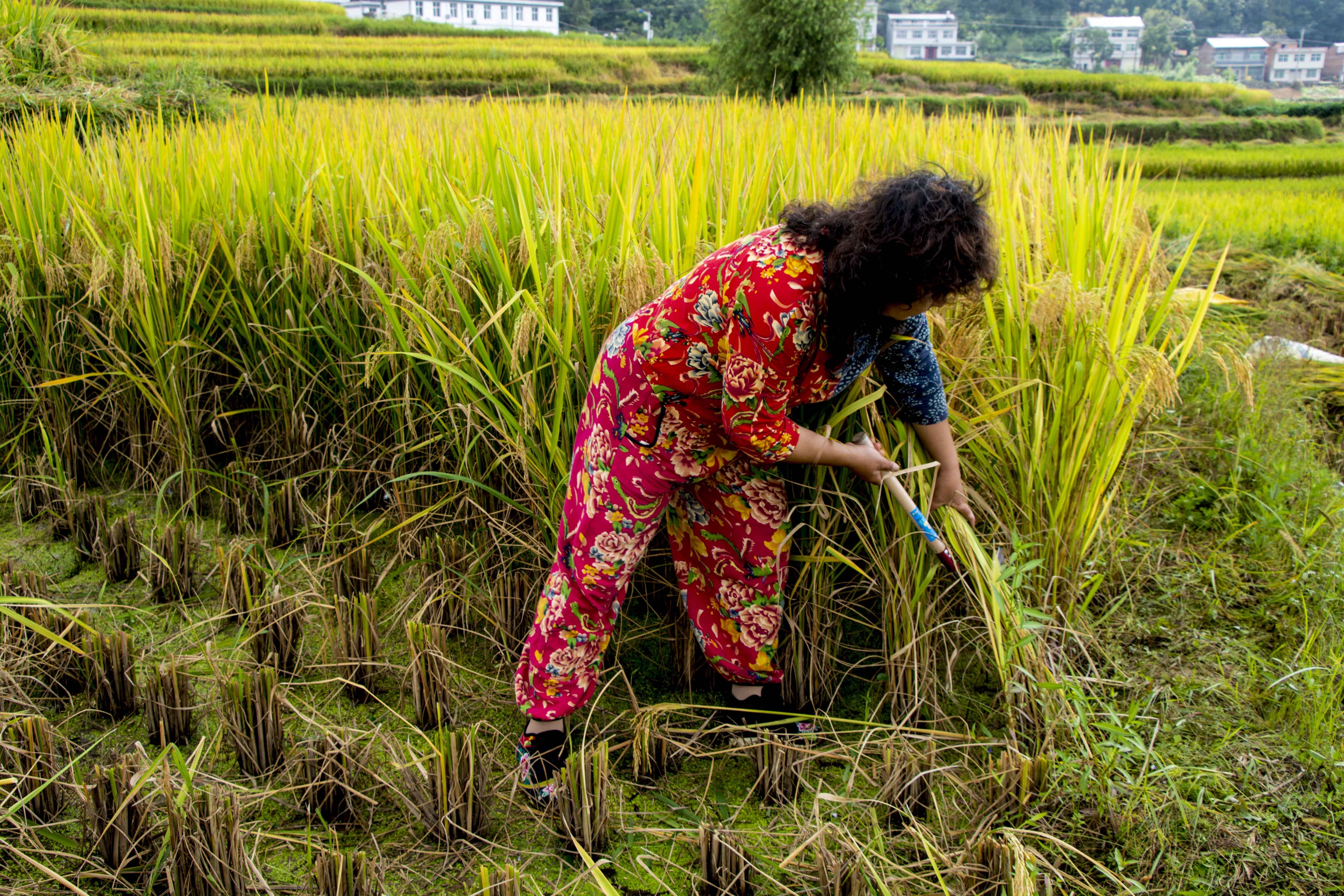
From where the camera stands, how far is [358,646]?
75.7 inches

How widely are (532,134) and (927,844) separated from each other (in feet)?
7.88

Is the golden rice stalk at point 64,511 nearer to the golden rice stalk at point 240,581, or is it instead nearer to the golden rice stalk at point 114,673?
the golden rice stalk at point 240,581

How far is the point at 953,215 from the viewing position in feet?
4.00

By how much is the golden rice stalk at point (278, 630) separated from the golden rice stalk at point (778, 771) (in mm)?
1111

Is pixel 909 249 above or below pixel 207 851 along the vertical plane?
above

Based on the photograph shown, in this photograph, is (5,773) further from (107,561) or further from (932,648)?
(932,648)

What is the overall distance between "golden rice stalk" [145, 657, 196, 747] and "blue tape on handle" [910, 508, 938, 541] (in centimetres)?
151

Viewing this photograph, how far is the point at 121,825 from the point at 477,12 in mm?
45896

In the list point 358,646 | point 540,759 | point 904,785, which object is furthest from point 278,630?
point 904,785

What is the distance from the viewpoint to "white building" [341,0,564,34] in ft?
129

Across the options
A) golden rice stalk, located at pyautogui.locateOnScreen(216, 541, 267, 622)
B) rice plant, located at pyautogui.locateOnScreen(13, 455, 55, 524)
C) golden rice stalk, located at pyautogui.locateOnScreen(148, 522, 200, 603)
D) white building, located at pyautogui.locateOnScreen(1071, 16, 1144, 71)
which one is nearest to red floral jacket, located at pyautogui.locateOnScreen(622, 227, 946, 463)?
golden rice stalk, located at pyautogui.locateOnScreen(216, 541, 267, 622)

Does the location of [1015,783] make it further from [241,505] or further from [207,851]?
[241,505]

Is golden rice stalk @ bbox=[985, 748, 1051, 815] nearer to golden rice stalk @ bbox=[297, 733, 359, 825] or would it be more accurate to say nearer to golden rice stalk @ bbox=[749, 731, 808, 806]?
golden rice stalk @ bbox=[749, 731, 808, 806]

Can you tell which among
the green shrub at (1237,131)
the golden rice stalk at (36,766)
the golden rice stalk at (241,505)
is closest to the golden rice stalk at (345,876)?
the golden rice stalk at (36,766)
